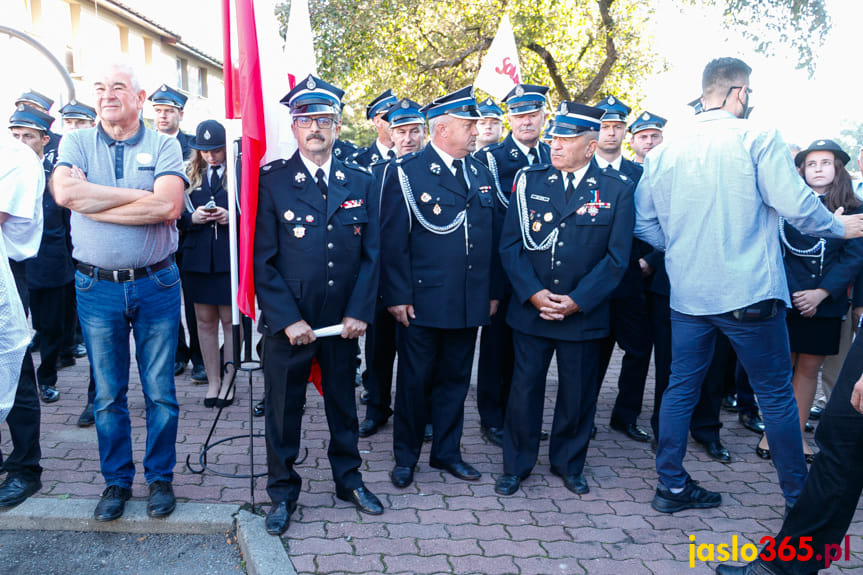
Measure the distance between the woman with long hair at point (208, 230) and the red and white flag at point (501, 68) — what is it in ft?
9.27

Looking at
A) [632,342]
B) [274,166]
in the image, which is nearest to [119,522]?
[274,166]

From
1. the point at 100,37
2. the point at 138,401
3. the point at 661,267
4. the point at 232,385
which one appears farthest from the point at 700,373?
the point at 100,37

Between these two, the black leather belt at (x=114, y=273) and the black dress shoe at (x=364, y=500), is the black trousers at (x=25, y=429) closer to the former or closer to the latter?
the black leather belt at (x=114, y=273)

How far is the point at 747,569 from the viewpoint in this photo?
3023 millimetres

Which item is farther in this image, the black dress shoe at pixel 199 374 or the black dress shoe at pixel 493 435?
the black dress shoe at pixel 199 374

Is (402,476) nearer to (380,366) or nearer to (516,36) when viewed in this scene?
(380,366)

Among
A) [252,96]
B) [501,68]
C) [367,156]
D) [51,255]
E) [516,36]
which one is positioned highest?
[516,36]

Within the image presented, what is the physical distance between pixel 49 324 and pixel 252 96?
10.9 feet

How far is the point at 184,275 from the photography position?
5.38 metres

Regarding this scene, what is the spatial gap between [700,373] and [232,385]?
3502mm

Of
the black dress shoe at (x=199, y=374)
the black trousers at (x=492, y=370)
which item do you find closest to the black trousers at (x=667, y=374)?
the black trousers at (x=492, y=370)

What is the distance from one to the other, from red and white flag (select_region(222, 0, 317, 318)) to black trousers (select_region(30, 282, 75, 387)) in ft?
9.35

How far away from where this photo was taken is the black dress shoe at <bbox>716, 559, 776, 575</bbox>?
2.91 meters

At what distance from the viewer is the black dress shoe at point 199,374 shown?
5.96m
